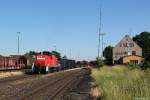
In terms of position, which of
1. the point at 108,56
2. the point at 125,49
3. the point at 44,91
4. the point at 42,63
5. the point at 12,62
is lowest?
the point at 44,91

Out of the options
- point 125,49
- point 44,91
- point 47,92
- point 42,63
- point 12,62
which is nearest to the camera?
point 47,92

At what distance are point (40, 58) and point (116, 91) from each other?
5059 cm

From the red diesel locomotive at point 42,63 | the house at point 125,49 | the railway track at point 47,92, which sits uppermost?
the house at point 125,49

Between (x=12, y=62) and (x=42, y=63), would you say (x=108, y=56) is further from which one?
(x=42, y=63)

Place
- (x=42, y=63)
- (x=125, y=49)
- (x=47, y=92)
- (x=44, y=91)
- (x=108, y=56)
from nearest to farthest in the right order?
(x=47, y=92), (x=44, y=91), (x=42, y=63), (x=125, y=49), (x=108, y=56)

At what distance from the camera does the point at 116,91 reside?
18234 mm

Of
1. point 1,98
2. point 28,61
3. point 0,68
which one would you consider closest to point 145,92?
point 1,98

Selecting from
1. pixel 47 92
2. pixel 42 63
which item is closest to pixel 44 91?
pixel 47 92

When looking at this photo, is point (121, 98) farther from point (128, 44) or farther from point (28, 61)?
point (128, 44)

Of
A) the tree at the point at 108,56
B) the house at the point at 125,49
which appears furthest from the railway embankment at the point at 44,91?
the tree at the point at 108,56

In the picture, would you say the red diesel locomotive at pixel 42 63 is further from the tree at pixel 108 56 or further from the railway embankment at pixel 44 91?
the tree at pixel 108 56

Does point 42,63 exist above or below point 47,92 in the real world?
above

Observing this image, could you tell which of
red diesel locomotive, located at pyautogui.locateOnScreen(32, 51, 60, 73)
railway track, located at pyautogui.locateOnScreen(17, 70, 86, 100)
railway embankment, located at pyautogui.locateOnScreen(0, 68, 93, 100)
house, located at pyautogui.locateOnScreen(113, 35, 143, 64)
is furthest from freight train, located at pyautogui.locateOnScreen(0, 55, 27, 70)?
house, located at pyautogui.locateOnScreen(113, 35, 143, 64)

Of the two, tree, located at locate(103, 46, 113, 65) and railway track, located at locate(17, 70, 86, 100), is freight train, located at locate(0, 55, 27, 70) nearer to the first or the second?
railway track, located at locate(17, 70, 86, 100)
